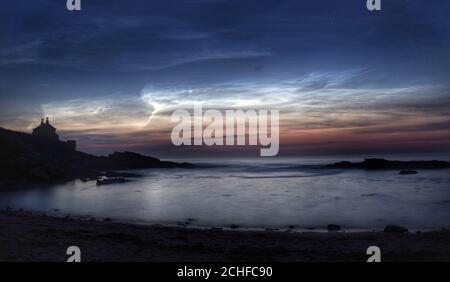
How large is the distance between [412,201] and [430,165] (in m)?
32.6

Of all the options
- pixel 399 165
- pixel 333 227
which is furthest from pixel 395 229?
pixel 399 165

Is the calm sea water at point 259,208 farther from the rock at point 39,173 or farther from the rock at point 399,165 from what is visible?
the rock at point 399,165

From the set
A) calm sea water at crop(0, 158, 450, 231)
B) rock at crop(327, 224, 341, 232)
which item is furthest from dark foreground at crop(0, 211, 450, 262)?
calm sea water at crop(0, 158, 450, 231)

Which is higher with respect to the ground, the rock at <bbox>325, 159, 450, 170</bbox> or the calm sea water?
the rock at <bbox>325, 159, 450, 170</bbox>

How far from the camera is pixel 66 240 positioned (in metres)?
6.94

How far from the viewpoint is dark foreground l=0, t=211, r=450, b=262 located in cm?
612

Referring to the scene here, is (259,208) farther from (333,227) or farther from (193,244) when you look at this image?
(193,244)

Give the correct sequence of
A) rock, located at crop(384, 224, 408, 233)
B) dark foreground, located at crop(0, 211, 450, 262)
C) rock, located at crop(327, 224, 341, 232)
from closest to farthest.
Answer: dark foreground, located at crop(0, 211, 450, 262) < rock, located at crop(384, 224, 408, 233) < rock, located at crop(327, 224, 341, 232)

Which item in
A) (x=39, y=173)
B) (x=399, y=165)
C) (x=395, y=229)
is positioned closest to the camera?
(x=395, y=229)

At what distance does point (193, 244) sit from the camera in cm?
736

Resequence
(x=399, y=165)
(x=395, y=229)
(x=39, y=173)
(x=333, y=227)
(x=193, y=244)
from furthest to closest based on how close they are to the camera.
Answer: (x=399, y=165) < (x=39, y=173) < (x=333, y=227) < (x=395, y=229) < (x=193, y=244)

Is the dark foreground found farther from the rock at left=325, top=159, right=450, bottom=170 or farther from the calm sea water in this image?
the rock at left=325, top=159, right=450, bottom=170

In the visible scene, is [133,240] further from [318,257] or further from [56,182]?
[56,182]
